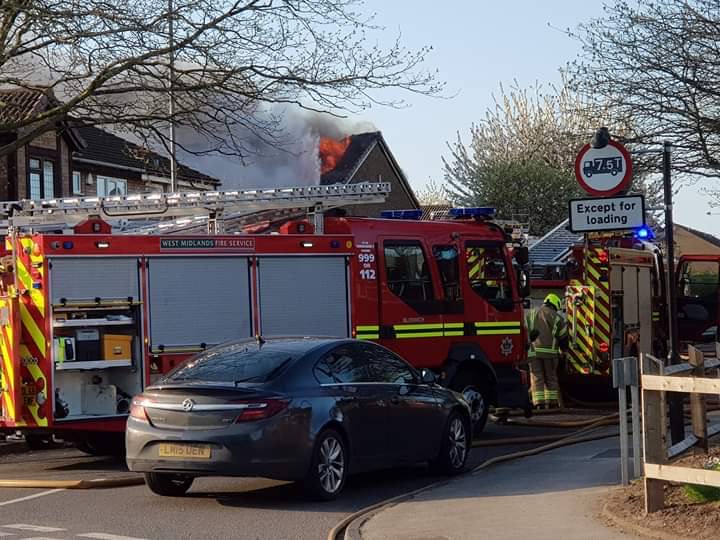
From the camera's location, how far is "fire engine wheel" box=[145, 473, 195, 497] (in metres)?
11.2

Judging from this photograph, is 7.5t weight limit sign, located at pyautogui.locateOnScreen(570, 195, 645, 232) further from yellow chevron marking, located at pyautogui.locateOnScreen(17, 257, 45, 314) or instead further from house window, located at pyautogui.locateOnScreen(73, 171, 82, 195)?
house window, located at pyautogui.locateOnScreen(73, 171, 82, 195)

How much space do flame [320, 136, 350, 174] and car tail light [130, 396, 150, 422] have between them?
40074 mm

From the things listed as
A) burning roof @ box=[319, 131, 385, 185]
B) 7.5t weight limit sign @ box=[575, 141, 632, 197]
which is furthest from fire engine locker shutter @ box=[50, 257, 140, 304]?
burning roof @ box=[319, 131, 385, 185]

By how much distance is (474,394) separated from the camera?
1622cm

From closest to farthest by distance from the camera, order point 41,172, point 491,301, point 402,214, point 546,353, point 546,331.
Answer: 1. point 491,301
2. point 402,214
3. point 546,353
4. point 546,331
5. point 41,172

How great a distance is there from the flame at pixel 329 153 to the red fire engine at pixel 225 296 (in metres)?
34.8

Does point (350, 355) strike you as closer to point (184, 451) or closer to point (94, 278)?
point (184, 451)

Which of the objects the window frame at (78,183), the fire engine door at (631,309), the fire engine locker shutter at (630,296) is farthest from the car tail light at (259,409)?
the window frame at (78,183)

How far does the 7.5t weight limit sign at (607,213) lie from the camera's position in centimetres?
1277

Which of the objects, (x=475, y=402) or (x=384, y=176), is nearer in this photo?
(x=475, y=402)

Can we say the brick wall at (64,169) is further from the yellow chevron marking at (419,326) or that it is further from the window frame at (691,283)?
the yellow chevron marking at (419,326)

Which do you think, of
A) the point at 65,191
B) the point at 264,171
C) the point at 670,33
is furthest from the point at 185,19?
the point at 264,171

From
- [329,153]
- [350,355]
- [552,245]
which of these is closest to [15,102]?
[350,355]

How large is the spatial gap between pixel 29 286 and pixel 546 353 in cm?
875
